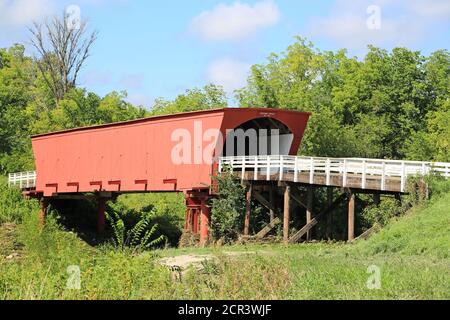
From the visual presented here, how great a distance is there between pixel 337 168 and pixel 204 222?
6.48m

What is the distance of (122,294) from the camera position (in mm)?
15227

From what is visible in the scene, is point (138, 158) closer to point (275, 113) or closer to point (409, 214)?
point (275, 113)

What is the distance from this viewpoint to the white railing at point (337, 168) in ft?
91.6

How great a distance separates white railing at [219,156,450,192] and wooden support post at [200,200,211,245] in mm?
1822

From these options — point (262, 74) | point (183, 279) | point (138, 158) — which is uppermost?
point (262, 74)

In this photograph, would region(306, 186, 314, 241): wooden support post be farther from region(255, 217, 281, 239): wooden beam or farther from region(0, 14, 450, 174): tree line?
region(0, 14, 450, 174): tree line

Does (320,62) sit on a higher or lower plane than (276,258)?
higher

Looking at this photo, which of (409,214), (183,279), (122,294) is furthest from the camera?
(409,214)

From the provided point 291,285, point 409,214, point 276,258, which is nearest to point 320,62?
point 409,214

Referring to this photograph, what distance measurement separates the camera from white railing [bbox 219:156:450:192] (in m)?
27.9

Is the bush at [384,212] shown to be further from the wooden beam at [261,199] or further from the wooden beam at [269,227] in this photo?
the wooden beam at [261,199]

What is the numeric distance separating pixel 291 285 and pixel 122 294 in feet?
12.2
